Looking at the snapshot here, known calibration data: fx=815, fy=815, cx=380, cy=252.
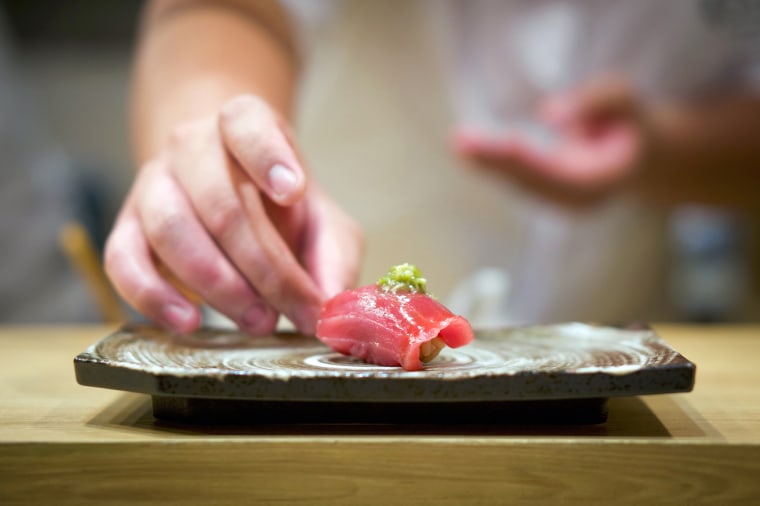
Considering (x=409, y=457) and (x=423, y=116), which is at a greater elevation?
(x=423, y=116)

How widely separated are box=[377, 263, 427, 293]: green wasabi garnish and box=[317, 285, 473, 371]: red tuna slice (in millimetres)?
10

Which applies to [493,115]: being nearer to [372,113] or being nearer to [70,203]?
[372,113]

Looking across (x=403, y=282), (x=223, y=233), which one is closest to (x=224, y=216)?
(x=223, y=233)

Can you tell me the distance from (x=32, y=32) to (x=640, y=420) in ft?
13.3

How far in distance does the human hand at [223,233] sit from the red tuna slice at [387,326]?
0.38ft

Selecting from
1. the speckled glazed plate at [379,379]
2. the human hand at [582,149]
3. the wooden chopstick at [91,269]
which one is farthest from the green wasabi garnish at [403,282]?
the wooden chopstick at [91,269]

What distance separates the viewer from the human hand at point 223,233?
1144 mm

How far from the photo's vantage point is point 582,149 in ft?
7.03

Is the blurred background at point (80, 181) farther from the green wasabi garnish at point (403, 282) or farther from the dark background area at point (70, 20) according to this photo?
the green wasabi garnish at point (403, 282)

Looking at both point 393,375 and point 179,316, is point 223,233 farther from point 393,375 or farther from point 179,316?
point 393,375

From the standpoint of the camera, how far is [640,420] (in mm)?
927

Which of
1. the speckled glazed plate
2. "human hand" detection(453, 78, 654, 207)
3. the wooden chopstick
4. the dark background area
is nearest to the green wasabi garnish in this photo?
the speckled glazed plate

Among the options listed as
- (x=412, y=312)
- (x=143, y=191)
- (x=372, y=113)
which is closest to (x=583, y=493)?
(x=412, y=312)

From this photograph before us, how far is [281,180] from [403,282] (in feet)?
0.75
